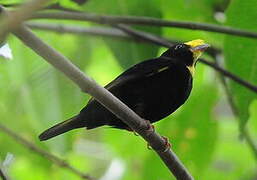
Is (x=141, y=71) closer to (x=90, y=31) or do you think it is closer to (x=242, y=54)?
(x=242, y=54)

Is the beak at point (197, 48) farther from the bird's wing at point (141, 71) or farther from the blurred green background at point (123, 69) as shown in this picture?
the bird's wing at point (141, 71)

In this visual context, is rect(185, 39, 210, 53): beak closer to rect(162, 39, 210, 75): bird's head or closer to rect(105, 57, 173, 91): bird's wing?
rect(162, 39, 210, 75): bird's head

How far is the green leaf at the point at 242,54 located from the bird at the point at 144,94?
11.1 inches

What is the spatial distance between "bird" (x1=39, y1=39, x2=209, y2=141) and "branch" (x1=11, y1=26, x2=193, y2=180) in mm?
532

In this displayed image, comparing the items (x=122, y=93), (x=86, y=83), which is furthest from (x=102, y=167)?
(x=86, y=83)

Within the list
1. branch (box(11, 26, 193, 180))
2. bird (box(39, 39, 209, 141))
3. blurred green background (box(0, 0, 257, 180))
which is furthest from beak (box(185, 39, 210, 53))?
branch (box(11, 26, 193, 180))

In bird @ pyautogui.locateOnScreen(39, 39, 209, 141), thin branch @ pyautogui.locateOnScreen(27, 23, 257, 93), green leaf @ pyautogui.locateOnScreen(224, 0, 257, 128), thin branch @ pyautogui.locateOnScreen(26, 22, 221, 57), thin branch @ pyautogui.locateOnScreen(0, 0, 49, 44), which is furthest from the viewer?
thin branch @ pyautogui.locateOnScreen(26, 22, 221, 57)

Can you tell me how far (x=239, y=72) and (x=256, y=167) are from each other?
138 cm

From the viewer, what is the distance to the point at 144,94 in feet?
9.64

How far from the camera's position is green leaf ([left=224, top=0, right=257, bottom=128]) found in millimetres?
3115

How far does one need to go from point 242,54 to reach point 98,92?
1736 mm

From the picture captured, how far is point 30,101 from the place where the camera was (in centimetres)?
354

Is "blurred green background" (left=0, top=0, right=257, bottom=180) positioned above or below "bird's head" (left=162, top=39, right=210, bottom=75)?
below

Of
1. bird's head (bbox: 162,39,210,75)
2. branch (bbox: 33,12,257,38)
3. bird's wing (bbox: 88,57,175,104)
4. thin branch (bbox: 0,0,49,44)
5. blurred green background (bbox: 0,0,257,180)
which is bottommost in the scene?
blurred green background (bbox: 0,0,257,180)
